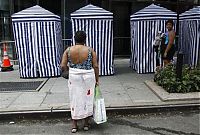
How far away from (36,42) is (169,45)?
13.6 feet

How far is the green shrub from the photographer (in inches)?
299

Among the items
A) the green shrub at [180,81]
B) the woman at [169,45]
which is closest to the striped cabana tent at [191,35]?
the woman at [169,45]

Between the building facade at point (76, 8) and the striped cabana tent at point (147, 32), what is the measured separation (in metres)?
3.16

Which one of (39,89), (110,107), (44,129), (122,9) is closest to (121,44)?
(122,9)

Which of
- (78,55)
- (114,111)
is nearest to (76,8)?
(114,111)

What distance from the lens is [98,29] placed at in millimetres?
10234

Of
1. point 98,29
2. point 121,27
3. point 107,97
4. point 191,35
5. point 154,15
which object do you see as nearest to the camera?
point 107,97

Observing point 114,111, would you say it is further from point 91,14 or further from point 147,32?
point 147,32

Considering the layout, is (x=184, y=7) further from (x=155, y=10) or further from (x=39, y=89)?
(x=39, y=89)

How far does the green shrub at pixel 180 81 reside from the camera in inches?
299

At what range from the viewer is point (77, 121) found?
6.12 metres

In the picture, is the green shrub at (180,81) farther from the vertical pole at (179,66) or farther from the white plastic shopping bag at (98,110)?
the white plastic shopping bag at (98,110)

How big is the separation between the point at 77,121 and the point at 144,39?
5290 millimetres

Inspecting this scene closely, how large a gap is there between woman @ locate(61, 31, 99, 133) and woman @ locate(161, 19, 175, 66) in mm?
4137
